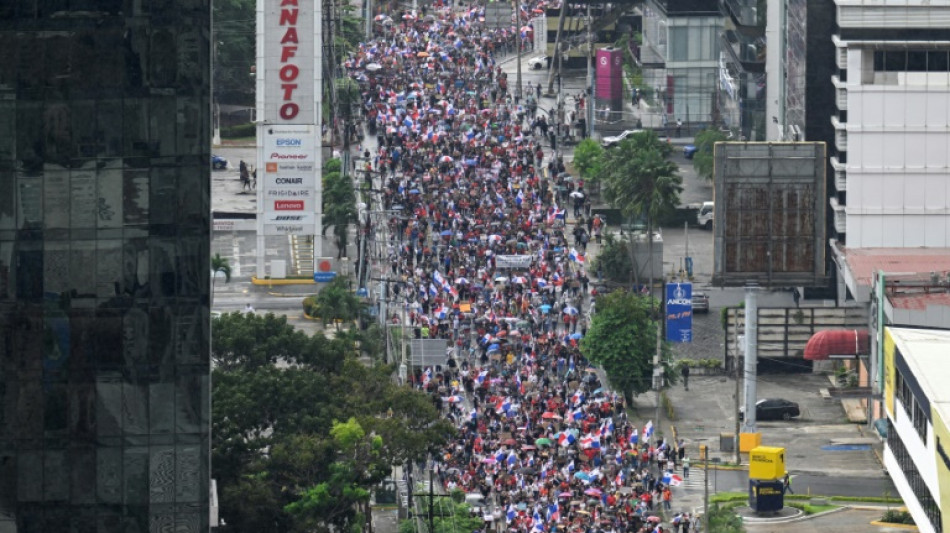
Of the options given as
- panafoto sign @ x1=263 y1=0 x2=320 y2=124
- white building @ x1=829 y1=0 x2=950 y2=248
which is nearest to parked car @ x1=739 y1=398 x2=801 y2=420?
white building @ x1=829 y1=0 x2=950 y2=248

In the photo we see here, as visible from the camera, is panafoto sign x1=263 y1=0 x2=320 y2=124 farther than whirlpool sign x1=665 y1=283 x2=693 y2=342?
No

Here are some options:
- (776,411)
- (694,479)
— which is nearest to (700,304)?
(776,411)

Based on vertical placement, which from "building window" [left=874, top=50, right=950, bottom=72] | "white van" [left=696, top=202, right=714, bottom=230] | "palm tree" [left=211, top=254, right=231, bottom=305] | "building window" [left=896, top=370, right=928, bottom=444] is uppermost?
"building window" [left=874, top=50, right=950, bottom=72]

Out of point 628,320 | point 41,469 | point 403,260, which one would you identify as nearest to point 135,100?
point 41,469

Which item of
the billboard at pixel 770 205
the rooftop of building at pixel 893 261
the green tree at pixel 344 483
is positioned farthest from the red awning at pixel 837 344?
the green tree at pixel 344 483

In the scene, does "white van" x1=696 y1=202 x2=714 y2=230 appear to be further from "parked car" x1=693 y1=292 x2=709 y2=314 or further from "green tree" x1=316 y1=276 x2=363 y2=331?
"green tree" x1=316 y1=276 x2=363 y2=331

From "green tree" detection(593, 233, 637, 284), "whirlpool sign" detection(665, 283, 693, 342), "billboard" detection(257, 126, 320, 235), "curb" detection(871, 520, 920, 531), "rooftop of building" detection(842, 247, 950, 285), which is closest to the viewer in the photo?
"curb" detection(871, 520, 920, 531)

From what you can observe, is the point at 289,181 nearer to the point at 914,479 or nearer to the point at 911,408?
the point at 911,408

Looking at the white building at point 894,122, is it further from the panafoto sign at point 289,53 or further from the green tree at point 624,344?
the panafoto sign at point 289,53
